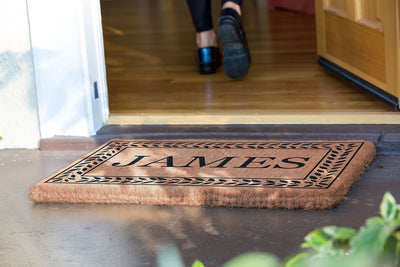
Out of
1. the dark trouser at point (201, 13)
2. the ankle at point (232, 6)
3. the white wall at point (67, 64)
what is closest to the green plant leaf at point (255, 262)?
the white wall at point (67, 64)

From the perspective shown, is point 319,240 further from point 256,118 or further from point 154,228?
point 256,118

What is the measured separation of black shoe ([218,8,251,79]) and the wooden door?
1.35 feet

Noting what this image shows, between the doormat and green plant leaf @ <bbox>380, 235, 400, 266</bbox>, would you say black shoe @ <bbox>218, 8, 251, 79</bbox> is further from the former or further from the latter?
green plant leaf @ <bbox>380, 235, 400, 266</bbox>

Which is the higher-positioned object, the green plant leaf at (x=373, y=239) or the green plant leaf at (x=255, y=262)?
the green plant leaf at (x=373, y=239)

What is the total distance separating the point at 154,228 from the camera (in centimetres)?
152

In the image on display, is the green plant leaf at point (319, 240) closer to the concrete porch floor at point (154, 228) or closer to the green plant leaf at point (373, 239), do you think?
the green plant leaf at point (373, 239)

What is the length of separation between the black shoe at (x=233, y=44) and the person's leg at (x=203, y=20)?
346mm

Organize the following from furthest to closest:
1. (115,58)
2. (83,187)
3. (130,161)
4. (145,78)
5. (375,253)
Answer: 1. (115,58)
2. (145,78)
3. (130,161)
4. (83,187)
5. (375,253)

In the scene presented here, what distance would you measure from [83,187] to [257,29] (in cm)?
257

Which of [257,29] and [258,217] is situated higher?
[257,29]

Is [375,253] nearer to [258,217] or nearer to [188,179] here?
[258,217]

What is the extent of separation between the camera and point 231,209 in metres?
1.60

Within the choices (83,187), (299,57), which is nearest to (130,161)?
(83,187)

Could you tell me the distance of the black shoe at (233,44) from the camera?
8.16ft
